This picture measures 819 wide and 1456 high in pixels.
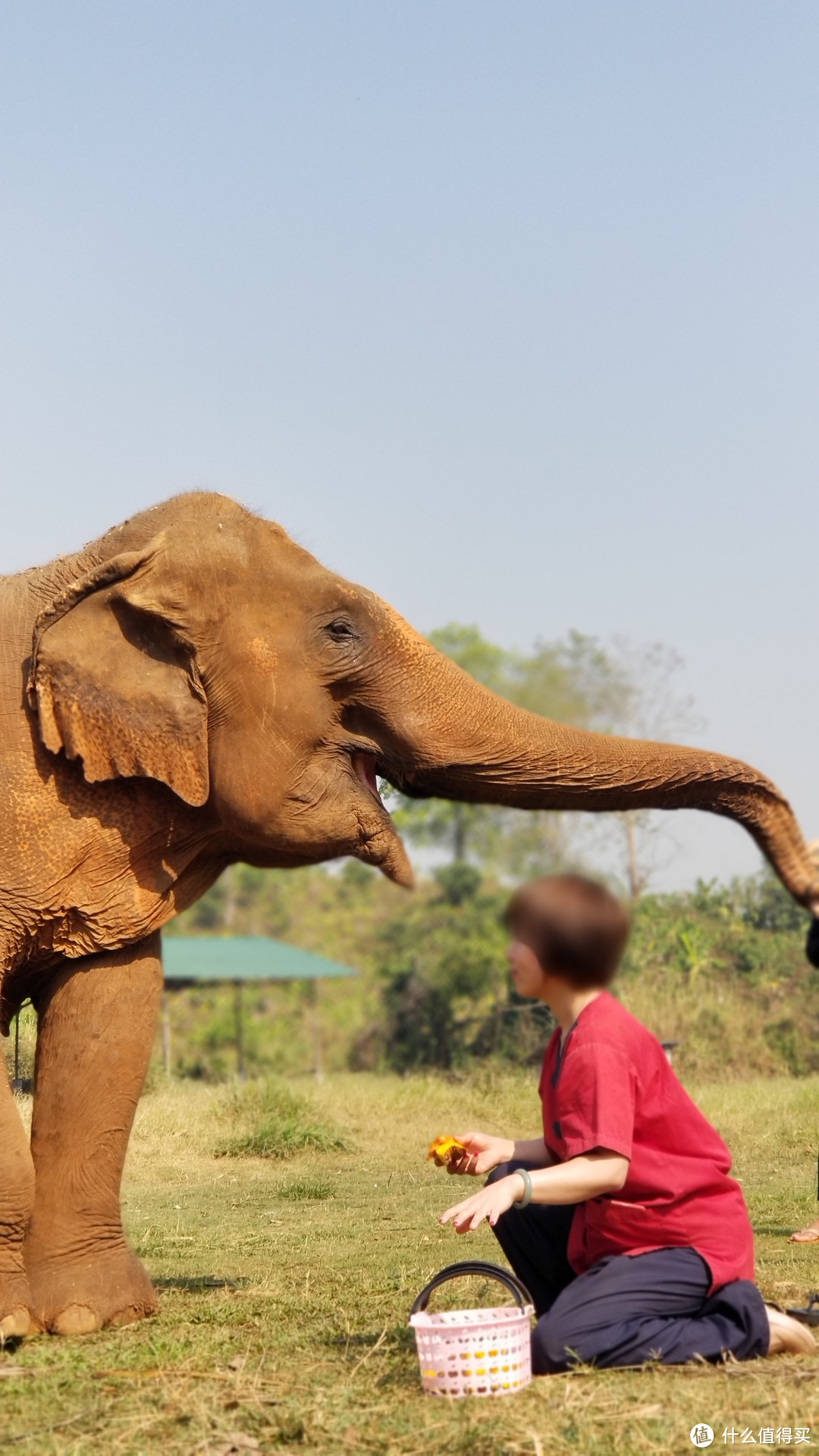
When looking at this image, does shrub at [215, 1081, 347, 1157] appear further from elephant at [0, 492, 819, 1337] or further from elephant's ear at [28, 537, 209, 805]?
elephant's ear at [28, 537, 209, 805]

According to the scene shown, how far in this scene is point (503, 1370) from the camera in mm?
3807

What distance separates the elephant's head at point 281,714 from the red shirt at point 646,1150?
1378mm

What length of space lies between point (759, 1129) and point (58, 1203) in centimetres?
655

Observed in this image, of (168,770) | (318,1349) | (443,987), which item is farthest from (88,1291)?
(443,987)

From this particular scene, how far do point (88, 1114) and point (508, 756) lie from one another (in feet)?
6.32

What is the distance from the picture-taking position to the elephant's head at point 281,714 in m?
5.45

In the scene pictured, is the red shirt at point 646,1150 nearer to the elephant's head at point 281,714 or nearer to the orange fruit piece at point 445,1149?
the orange fruit piece at point 445,1149

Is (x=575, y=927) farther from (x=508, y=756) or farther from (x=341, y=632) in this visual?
(x=341, y=632)

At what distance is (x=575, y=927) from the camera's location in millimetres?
4016

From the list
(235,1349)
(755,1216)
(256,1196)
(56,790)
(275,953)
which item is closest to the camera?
(235,1349)

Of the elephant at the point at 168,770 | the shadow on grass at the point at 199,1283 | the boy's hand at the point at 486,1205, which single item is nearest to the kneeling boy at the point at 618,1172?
the boy's hand at the point at 486,1205

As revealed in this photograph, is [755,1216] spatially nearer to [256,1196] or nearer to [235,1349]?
[256,1196]

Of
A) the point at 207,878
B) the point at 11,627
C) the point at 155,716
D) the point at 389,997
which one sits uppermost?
the point at 11,627

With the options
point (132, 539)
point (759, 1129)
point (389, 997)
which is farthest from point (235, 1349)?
point (389, 997)
